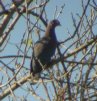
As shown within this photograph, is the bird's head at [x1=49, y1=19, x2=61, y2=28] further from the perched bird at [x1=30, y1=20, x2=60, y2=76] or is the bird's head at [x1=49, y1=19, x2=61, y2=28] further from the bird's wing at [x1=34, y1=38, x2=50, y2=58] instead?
the bird's wing at [x1=34, y1=38, x2=50, y2=58]

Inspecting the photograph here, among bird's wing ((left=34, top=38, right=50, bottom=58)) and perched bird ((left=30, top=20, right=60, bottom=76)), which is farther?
bird's wing ((left=34, top=38, right=50, bottom=58))

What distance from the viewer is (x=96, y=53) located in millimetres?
3209

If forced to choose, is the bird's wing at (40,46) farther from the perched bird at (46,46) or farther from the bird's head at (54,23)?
the bird's head at (54,23)

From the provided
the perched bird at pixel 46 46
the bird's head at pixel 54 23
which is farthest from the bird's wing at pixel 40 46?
the bird's head at pixel 54 23

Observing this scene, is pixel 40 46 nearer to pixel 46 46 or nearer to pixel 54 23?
pixel 46 46

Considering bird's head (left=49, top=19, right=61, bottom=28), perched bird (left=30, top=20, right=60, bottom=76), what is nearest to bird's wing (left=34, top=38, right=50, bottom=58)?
perched bird (left=30, top=20, right=60, bottom=76)

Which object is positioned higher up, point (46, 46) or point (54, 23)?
point (54, 23)

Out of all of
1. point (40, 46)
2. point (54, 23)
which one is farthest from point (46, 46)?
point (54, 23)

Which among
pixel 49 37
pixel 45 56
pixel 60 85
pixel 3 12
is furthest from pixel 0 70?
pixel 49 37

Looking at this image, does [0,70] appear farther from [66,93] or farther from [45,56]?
[45,56]

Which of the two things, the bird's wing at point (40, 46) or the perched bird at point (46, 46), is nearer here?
the perched bird at point (46, 46)

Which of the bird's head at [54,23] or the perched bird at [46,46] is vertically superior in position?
the bird's head at [54,23]

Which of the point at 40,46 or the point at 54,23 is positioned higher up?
the point at 54,23

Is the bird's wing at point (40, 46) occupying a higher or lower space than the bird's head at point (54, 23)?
lower
